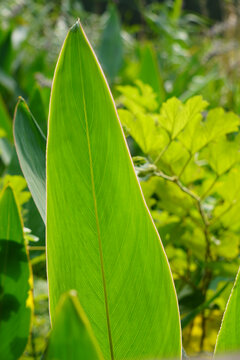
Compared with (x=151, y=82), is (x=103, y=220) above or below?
above

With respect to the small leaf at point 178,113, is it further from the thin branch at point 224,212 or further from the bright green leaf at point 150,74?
the bright green leaf at point 150,74

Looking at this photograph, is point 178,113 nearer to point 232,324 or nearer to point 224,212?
→ point 224,212

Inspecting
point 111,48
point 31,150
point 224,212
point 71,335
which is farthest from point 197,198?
point 111,48

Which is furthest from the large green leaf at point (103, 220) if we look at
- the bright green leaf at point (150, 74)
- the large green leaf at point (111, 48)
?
the large green leaf at point (111, 48)

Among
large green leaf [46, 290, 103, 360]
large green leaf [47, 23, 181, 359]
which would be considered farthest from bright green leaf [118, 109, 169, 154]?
large green leaf [46, 290, 103, 360]

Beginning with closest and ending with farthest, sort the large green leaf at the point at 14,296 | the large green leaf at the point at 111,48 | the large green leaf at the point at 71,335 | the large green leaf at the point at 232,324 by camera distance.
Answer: the large green leaf at the point at 71,335, the large green leaf at the point at 232,324, the large green leaf at the point at 14,296, the large green leaf at the point at 111,48

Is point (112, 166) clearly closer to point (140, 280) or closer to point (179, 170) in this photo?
point (140, 280)
